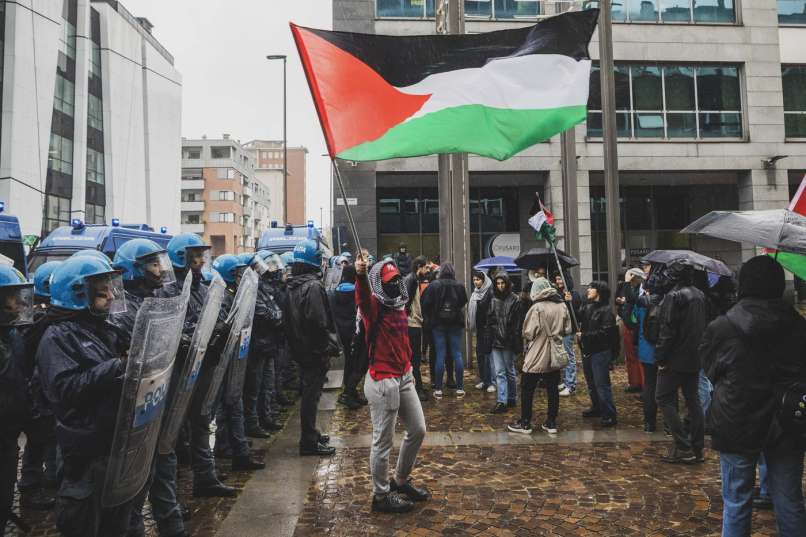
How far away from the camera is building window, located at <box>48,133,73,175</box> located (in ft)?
101

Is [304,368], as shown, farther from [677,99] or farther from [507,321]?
[677,99]

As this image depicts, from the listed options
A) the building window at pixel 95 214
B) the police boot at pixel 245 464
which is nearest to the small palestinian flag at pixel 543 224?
the police boot at pixel 245 464

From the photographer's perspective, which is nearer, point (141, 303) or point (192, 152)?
point (141, 303)

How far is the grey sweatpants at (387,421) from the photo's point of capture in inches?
178

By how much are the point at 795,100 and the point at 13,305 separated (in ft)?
84.9

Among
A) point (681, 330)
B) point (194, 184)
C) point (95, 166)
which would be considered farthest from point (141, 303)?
point (194, 184)

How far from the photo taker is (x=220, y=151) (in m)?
89.2

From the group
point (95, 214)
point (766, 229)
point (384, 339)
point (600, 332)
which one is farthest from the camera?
point (95, 214)

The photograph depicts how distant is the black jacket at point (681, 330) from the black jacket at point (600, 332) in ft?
5.05

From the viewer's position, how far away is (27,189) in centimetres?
2708

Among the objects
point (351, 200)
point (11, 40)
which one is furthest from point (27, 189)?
point (351, 200)

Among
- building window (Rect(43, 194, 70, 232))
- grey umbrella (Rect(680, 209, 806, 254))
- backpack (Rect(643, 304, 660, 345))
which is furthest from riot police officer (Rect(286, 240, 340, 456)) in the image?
building window (Rect(43, 194, 70, 232))

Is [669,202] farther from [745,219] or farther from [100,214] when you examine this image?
[100,214]

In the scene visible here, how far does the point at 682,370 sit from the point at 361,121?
3.88 metres
